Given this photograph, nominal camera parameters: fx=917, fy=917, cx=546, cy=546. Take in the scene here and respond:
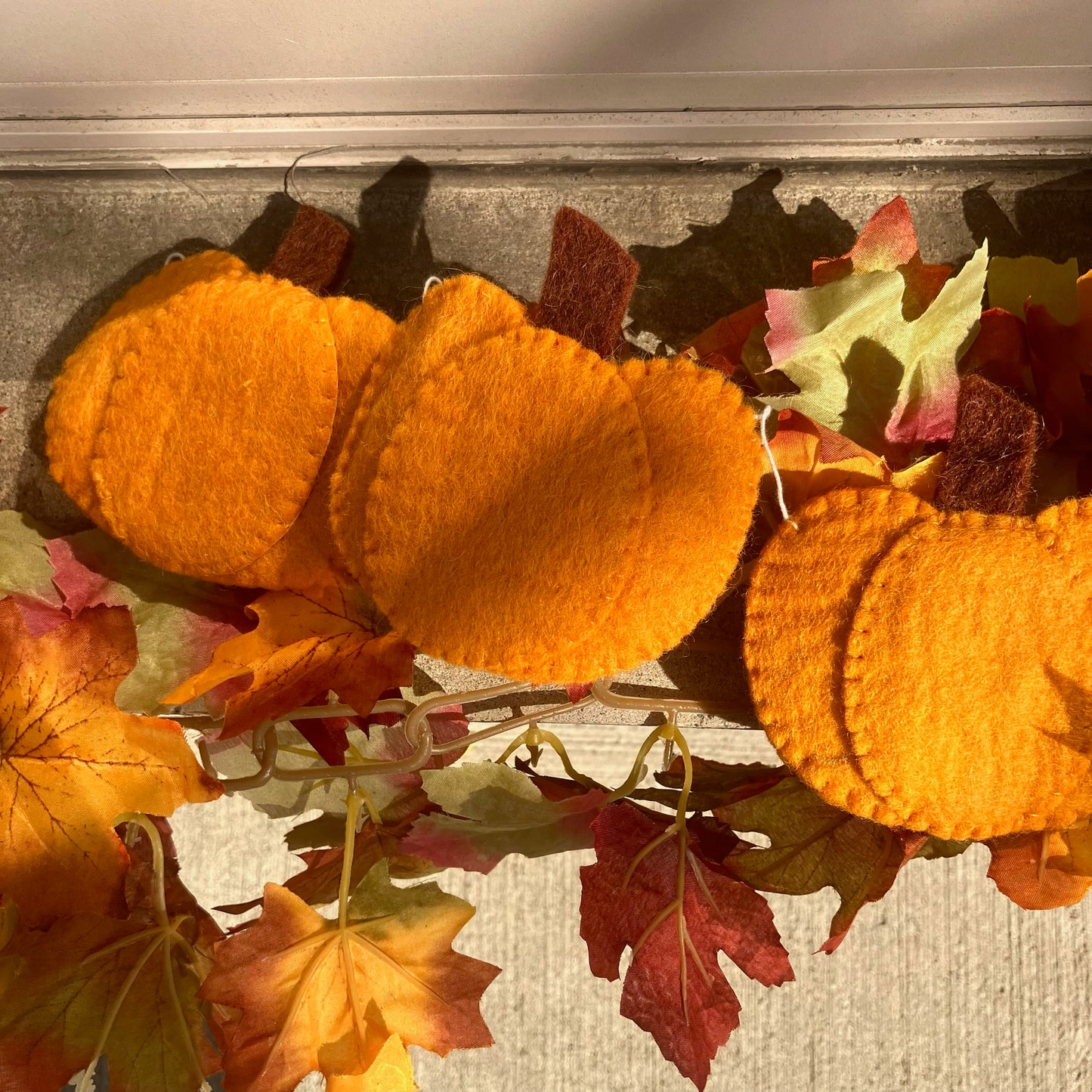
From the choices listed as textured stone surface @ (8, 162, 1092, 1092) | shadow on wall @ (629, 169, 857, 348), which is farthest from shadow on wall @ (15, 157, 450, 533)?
shadow on wall @ (629, 169, 857, 348)

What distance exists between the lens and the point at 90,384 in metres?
0.45

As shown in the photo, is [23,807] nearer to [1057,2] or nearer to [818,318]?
[818,318]

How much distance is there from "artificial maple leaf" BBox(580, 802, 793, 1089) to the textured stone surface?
0.09 metres

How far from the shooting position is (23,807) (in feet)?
1.45

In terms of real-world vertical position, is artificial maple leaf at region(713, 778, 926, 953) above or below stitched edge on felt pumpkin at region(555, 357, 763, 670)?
below

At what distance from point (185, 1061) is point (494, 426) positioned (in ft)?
1.12

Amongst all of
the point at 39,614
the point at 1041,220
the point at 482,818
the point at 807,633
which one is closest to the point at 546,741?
the point at 482,818

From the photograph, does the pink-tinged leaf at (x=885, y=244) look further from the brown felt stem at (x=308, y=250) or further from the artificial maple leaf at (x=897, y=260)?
the brown felt stem at (x=308, y=250)

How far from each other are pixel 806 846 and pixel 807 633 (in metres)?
0.13

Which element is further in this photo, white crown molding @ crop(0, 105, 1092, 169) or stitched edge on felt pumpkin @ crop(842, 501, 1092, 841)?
white crown molding @ crop(0, 105, 1092, 169)

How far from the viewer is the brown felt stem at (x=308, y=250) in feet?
1.60

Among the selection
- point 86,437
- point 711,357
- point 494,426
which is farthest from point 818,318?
point 86,437

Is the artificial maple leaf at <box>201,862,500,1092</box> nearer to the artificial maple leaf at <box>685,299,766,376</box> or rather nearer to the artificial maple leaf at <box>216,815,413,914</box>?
the artificial maple leaf at <box>216,815,413,914</box>

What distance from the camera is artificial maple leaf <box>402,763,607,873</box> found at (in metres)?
0.47
